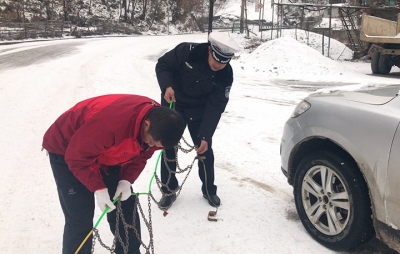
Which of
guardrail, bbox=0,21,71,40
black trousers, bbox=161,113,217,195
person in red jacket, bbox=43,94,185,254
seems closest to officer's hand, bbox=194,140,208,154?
black trousers, bbox=161,113,217,195

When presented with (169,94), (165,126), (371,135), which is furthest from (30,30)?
(371,135)

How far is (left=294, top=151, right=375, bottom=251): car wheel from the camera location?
2643 millimetres

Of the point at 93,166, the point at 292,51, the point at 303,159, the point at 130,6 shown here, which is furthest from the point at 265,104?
the point at 130,6

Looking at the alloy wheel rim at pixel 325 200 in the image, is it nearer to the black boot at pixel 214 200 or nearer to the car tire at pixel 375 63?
the black boot at pixel 214 200

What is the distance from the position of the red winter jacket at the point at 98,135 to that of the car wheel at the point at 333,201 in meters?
1.39

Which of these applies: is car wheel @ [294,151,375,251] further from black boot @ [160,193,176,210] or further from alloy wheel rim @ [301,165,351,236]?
black boot @ [160,193,176,210]

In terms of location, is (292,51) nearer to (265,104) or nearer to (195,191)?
(265,104)

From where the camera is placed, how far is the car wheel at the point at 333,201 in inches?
104

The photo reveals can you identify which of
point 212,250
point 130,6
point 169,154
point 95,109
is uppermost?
point 130,6

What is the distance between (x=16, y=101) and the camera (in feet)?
24.3

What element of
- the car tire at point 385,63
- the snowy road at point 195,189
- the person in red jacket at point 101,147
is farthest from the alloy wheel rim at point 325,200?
the car tire at point 385,63

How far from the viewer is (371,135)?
2.53 meters

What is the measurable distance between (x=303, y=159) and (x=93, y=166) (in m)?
1.75

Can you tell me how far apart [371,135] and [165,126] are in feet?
4.69
